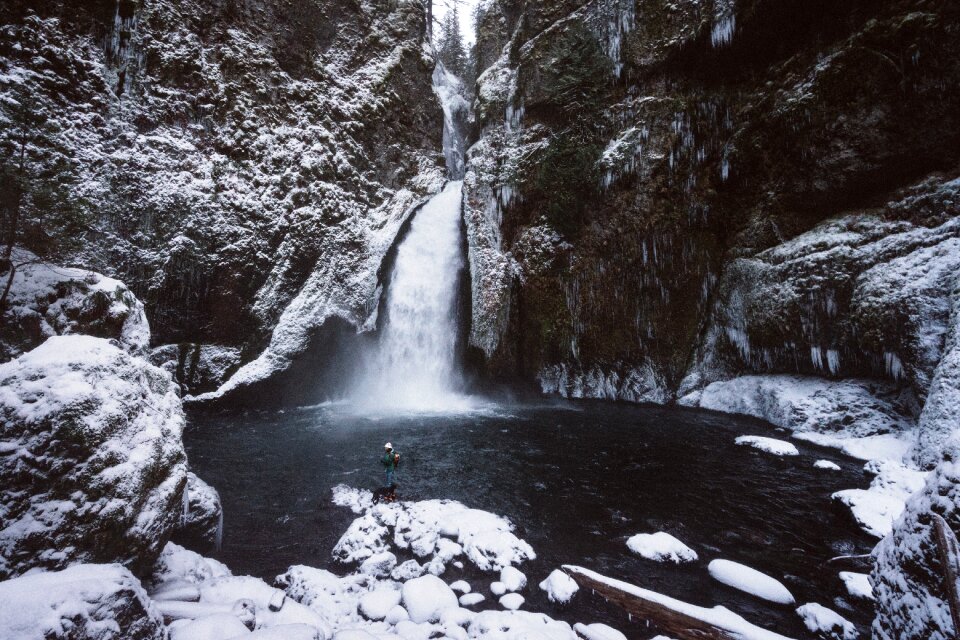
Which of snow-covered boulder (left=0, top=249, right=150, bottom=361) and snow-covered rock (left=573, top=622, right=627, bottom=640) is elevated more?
snow-covered boulder (left=0, top=249, right=150, bottom=361)

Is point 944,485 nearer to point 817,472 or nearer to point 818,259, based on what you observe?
point 817,472

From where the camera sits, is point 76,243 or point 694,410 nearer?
point 76,243

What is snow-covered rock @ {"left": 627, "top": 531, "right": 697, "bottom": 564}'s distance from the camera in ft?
19.6

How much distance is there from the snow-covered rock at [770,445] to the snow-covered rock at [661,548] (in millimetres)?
6731

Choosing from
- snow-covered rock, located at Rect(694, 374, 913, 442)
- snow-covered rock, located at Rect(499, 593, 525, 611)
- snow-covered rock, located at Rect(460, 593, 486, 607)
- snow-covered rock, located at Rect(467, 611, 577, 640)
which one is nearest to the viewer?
snow-covered rock, located at Rect(467, 611, 577, 640)

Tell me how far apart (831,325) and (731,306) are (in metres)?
3.57

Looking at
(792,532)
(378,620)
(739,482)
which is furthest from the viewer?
(739,482)

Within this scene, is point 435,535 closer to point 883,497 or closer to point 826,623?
point 826,623

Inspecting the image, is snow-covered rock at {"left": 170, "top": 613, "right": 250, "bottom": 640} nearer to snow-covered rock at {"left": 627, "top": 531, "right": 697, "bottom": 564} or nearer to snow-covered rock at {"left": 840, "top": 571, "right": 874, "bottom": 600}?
snow-covered rock at {"left": 627, "top": 531, "right": 697, "bottom": 564}

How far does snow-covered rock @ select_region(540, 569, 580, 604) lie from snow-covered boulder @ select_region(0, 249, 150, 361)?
324 inches

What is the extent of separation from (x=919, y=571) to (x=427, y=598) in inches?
191

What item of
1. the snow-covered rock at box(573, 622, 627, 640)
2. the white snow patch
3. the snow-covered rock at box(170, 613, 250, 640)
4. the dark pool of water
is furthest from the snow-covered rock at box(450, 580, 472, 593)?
the white snow patch

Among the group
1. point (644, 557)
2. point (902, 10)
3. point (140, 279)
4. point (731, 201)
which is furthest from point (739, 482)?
point (140, 279)

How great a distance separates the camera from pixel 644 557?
20.0 feet
